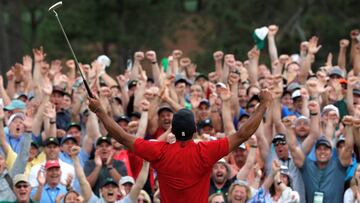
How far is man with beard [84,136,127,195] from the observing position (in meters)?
15.6

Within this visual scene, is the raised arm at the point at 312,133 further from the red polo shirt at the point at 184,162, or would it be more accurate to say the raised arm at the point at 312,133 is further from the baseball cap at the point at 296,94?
the red polo shirt at the point at 184,162

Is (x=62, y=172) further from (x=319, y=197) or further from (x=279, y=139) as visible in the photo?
(x=319, y=197)

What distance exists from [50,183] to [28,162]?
751mm

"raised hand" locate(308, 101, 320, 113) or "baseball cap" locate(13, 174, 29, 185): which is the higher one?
"raised hand" locate(308, 101, 320, 113)

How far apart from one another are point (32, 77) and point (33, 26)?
21720 millimetres

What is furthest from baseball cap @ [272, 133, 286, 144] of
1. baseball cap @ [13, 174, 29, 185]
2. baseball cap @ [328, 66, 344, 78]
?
baseball cap @ [13, 174, 29, 185]

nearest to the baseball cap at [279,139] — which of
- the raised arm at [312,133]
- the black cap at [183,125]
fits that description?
the raised arm at [312,133]

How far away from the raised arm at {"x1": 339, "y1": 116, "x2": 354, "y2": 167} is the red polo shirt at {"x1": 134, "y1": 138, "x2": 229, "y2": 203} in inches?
153

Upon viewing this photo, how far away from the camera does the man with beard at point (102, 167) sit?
51.3 feet

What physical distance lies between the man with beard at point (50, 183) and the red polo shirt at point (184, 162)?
13.3 ft

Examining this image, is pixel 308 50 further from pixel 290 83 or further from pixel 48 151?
pixel 48 151

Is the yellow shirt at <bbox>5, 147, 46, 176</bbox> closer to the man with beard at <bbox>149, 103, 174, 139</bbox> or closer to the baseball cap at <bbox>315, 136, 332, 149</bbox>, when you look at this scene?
the man with beard at <bbox>149, 103, 174, 139</bbox>

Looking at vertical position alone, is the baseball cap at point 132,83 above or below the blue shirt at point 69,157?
above

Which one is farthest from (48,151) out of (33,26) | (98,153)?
(33,26)
